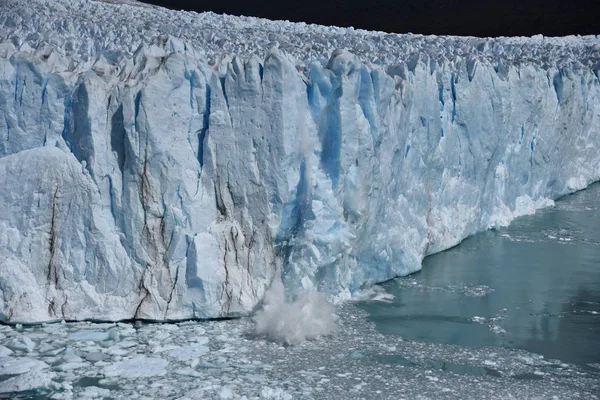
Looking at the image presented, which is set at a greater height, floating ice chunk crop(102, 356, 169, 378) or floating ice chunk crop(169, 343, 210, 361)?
floating ice chunk crop(169, 343, 210, 361)

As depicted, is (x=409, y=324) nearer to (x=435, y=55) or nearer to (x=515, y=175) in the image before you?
(x=515, y=175)

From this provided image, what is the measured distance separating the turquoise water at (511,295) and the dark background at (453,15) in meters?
13.6

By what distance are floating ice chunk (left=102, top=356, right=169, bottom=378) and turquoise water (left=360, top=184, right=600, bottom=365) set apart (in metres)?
1.27

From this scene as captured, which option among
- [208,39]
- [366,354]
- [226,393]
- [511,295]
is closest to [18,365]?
[226,393]

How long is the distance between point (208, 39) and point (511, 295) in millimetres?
3576

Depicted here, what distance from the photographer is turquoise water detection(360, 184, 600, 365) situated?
4.40 meters

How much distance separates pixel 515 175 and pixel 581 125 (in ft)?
5.65

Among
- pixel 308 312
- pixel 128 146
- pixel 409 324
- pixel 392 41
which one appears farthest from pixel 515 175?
pixel 128 146

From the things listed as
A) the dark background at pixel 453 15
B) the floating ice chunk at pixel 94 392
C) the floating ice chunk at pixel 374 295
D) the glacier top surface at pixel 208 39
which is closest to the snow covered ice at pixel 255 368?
the floating ice chunk at pixel 94 392

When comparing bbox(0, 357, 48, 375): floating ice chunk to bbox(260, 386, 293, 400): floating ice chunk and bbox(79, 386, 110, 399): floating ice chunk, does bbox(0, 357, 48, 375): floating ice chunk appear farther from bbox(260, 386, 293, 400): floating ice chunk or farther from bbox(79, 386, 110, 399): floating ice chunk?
bbox(260, 386, 293, 400): floating ice chunk

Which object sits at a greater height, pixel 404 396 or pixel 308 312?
pixel 308 312

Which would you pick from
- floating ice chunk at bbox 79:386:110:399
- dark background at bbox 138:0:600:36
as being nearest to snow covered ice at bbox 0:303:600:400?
floating ice chunk at bbox 79:386:110:399

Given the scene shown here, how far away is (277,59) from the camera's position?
14.9 ft

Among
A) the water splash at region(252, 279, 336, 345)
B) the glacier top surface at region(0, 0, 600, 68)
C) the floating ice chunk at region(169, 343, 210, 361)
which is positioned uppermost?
the glacier top surface at region(0, 0, 600, 68)
